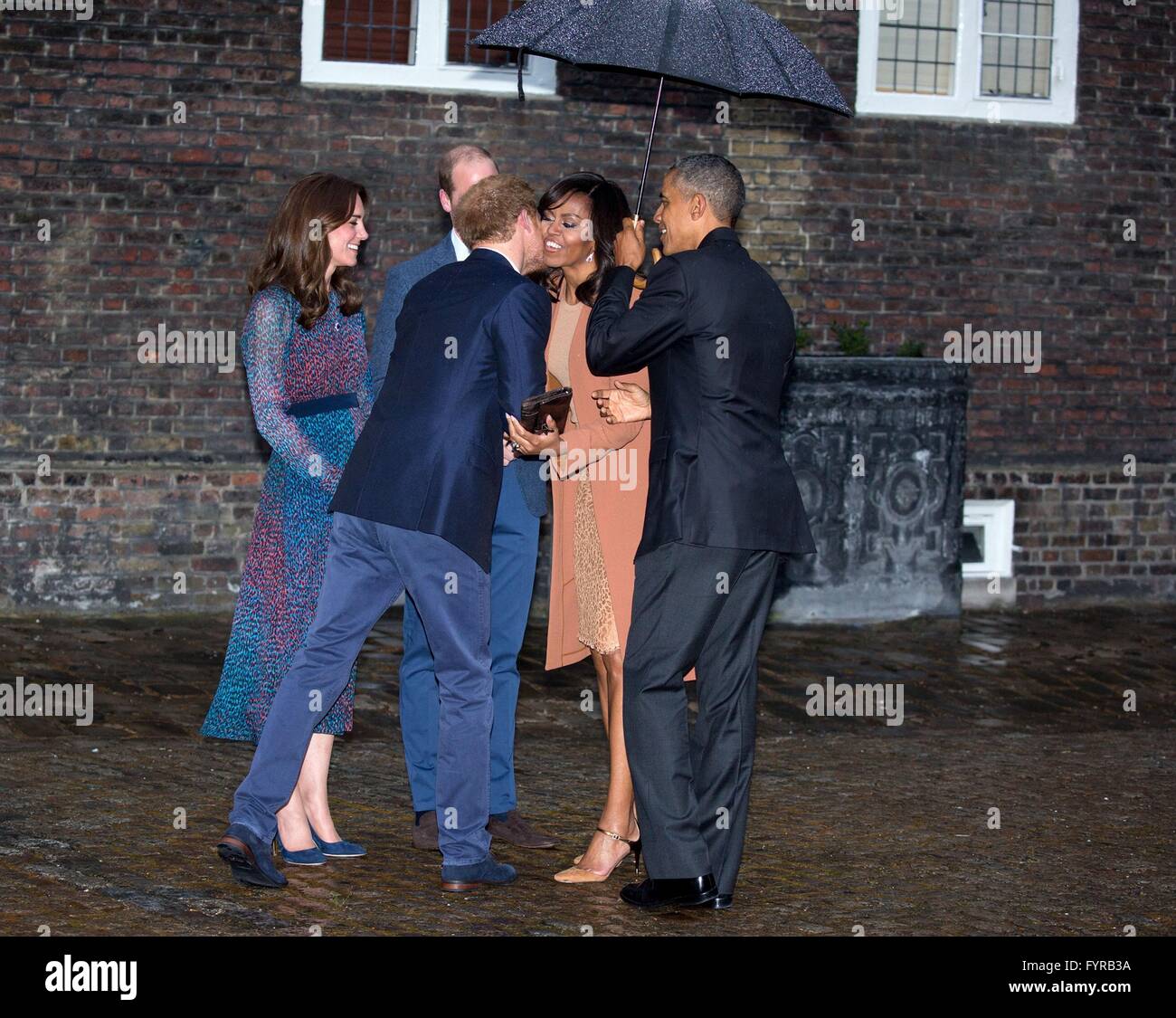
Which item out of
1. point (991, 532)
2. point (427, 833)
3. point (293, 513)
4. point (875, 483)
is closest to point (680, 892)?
point (427, 833)

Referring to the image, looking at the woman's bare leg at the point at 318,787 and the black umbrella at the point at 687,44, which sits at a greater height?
the black umbrella at the point at 687,44

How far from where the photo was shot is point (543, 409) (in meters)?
5.41

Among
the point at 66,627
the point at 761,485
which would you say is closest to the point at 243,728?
the point at 761,485

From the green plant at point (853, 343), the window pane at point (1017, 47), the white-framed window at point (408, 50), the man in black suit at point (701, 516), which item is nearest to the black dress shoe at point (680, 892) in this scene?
the man in black suit at point (701, 516)

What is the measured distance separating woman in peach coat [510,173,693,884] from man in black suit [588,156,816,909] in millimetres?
286

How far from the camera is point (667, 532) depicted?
17.6 ft

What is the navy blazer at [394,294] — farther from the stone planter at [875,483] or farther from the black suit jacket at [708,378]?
the stone planter at [875,483]

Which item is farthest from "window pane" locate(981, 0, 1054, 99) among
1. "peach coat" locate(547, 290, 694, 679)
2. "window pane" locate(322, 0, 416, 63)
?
"peach coat" locate(547, 290, 694, 679)

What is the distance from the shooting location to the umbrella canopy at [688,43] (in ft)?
18.4

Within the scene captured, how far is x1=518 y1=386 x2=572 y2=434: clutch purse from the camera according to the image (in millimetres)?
5391

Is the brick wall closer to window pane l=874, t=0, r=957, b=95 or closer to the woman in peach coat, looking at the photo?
window pane l=874, t=0, r=957, b=95

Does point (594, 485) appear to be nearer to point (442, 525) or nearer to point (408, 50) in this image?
point (442, 525)

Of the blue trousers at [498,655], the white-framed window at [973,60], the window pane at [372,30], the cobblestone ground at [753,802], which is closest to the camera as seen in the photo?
the cobblestone ground at [753,802]

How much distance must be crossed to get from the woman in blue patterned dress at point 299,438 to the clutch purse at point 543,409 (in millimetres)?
767
